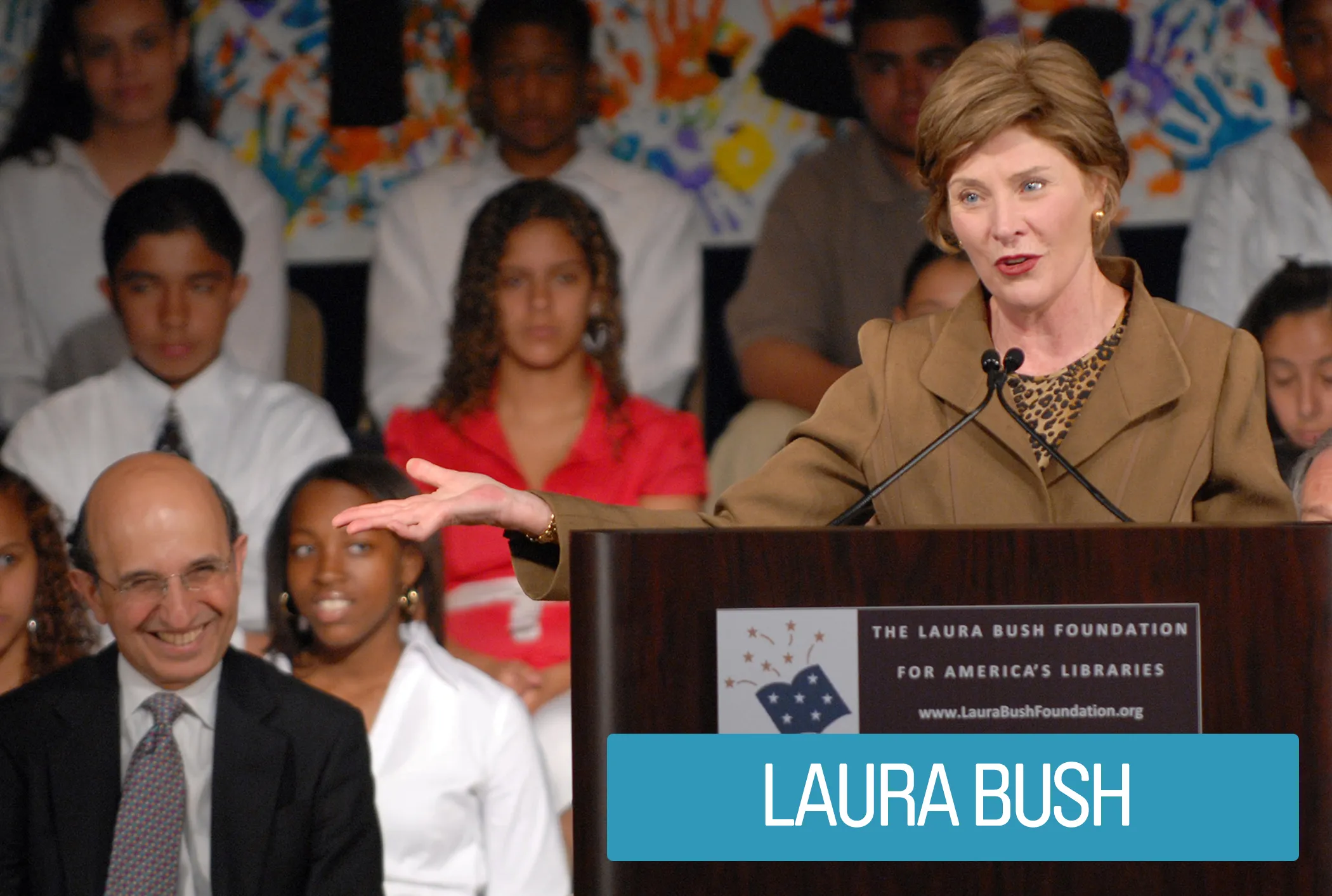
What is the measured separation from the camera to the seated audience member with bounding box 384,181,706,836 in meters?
3.66

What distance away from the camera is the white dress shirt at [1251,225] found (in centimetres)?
366

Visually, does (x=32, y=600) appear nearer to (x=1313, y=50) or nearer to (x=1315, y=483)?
(x=1315, y=483)

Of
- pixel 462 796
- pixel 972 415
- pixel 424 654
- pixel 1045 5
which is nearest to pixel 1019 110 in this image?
pixel 972 415

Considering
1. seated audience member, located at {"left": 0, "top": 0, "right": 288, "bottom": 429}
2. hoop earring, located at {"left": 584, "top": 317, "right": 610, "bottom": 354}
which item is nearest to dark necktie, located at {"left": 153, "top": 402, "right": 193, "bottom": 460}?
seated audience member, located at {"left": 0, "top": 0, "right": 288, "bottom": 429}

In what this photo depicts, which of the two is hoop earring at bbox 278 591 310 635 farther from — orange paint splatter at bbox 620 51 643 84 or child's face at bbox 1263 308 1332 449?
child's face at bbox 1263 308 1332 449

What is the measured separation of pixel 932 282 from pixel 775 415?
444 millimetres

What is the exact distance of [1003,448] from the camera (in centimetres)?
153

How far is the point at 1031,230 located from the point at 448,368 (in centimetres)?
244

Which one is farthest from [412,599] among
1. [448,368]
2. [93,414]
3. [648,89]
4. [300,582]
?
[648,89]

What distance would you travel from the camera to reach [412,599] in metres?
3.35

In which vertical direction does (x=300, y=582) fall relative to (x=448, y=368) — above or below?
below

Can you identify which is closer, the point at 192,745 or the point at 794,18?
the point at 192,745

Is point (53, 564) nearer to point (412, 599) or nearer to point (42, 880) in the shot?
point (412, 599)
